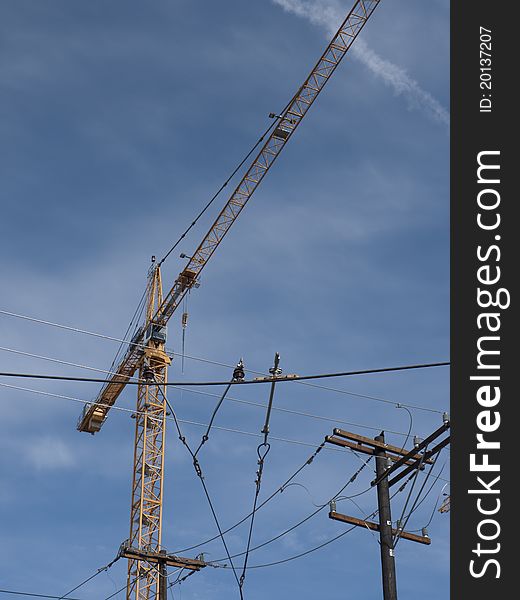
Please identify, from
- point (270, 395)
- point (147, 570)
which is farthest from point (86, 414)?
point (270, 395)

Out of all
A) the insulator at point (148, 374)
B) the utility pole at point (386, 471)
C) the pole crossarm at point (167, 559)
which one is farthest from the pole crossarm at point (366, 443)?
the insulator at point (148, 374)

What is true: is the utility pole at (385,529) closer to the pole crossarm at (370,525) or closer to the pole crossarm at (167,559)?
the pole crossarm at (370,525)

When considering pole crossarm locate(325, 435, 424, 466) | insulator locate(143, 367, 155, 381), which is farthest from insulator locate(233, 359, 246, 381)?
insulator locate(143, 367, 155, 381)

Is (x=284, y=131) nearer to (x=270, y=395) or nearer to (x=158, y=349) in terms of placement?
(x=158, y=349)

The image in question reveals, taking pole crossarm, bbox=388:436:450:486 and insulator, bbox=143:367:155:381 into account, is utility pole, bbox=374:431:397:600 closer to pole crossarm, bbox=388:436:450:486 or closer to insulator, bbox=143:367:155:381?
pole crossarm, bbox=388:436:450:486

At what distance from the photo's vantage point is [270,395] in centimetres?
2009

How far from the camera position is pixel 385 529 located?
856 inches

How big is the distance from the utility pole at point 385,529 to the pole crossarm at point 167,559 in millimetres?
11569

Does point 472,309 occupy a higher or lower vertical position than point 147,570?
lower

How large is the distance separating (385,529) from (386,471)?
1.51m

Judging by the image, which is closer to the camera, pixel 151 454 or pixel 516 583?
pixel 516 583

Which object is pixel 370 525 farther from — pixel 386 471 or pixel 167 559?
pixel 167 559

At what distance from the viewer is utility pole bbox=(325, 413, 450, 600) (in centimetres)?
2150

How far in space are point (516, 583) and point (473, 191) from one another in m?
5.47
